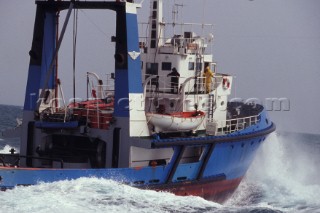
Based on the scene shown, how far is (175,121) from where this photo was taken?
59.3 feet

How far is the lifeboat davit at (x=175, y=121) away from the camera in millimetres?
17969

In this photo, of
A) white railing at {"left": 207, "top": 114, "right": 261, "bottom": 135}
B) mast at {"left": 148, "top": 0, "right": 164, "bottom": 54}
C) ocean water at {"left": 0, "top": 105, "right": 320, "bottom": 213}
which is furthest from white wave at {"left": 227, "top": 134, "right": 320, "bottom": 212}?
mast at {"left": 148, "top": 0, "right": 164, "bottom": 54}

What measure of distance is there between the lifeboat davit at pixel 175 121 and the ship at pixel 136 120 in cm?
3

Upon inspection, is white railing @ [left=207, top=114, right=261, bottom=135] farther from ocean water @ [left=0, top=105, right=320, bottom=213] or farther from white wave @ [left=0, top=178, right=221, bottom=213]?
white wave @ [left=0, top=178, right=221, bottom=213]

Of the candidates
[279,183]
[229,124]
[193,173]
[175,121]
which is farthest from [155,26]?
[279,183]

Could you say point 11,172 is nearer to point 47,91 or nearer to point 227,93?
point 47,91

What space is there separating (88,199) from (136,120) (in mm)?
2865

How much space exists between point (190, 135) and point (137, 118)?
2.02 meters

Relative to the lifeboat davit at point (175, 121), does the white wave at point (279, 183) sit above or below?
below

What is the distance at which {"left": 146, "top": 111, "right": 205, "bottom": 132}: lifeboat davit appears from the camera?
59.0ft

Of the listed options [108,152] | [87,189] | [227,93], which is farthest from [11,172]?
[227,93]

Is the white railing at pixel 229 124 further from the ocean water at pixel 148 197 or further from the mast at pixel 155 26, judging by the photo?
the mast at pixel 155 26

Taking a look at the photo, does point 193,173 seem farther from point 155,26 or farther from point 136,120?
point 155,26

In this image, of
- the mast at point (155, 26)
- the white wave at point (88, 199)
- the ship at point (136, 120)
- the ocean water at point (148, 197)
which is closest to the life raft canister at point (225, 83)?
the ship at point (136, 120)
